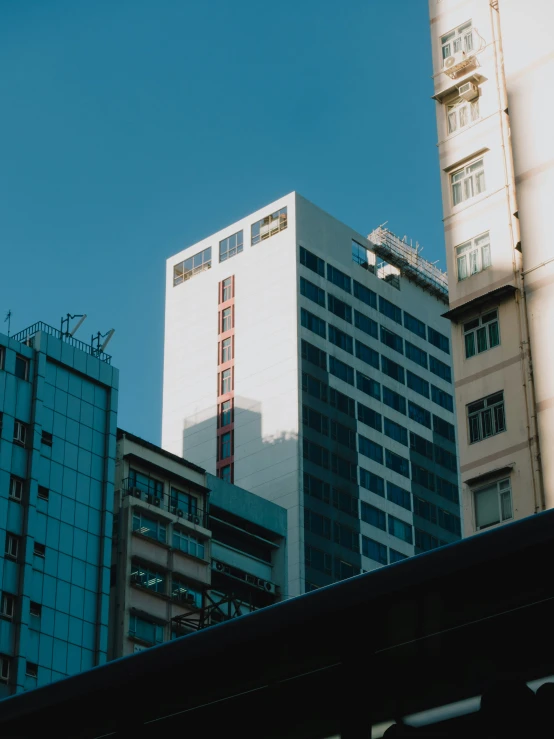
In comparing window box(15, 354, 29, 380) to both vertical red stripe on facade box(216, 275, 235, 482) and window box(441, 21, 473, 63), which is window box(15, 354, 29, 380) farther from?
window box(441, 21, 473, 63)

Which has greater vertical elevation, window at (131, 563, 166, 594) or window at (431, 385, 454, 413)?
window at (431, 385, 454, 413)

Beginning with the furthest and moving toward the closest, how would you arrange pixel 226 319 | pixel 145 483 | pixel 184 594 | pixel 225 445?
1. pixel 226 319
2. pixel 225 445
3. pixel 145 483
4. pixel 184 594

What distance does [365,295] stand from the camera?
124188 millimetres

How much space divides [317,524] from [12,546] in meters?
35.7

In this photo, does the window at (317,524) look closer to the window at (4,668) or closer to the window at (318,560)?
the window at (318,560)

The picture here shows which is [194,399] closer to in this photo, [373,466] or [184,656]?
[373,466]

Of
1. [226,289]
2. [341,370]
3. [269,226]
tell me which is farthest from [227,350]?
[269,226]

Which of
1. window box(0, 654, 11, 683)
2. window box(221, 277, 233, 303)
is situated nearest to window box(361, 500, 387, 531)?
window box(221, 277, 233, 303)

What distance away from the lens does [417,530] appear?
389 ft

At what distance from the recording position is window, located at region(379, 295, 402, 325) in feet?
413

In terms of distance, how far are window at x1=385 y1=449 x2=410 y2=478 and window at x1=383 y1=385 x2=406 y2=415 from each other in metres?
4.75

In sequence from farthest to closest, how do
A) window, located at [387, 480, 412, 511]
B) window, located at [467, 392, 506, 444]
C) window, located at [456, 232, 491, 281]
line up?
window, located at [387, 480, 412, 511]
window, located at [456, 232, 491, 281]
window, located at [467, 392, 506, 444]

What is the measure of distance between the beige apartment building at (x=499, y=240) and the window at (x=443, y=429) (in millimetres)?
78867

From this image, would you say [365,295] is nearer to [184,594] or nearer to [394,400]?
[394,400]
